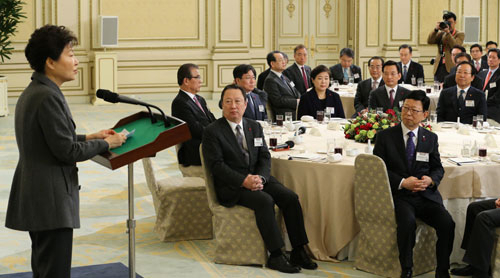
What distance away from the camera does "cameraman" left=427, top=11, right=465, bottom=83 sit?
12565mm

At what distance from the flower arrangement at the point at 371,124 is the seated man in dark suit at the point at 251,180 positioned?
114cm

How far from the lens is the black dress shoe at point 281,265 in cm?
520

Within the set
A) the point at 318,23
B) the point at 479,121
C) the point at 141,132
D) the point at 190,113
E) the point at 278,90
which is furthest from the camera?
the point at 318,23

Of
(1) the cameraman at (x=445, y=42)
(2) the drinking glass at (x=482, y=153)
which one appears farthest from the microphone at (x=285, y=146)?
(1) the cameraman at (x=445, y=42)

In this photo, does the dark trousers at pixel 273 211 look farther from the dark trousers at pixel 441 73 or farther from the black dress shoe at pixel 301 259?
the dark trousers at pixel 441 73

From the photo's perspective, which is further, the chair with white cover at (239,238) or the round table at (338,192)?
the round table at (338,192)

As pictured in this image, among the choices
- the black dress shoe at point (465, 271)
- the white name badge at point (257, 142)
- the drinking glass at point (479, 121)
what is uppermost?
the drinking glass at point (479, 121)

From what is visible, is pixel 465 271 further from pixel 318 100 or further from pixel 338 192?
pixel 318 100

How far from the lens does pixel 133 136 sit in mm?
3814

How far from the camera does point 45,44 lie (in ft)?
11.1

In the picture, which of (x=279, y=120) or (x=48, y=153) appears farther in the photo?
(x=279, y=120)

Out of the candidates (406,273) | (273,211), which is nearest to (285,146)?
(273,211)

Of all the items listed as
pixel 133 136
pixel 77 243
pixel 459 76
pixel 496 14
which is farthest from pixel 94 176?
pixel 496 14

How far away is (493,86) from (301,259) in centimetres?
519
